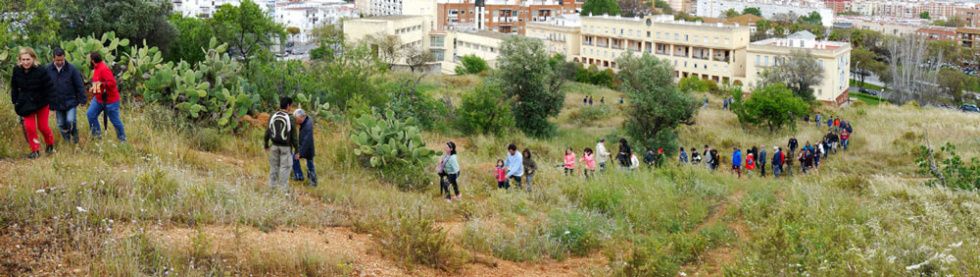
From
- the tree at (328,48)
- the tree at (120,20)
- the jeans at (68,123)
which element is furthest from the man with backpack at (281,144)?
the tree at (120,20)

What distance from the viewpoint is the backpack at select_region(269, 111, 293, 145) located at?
9.32 m

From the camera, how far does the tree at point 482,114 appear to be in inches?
842

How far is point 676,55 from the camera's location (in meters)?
64.8

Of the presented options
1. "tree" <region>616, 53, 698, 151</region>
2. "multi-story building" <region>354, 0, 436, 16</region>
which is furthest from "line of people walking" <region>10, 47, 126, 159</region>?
"multi-story building" <region>354, 0, 436, 16</region>

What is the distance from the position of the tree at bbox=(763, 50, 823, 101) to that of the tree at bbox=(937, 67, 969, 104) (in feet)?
74.3

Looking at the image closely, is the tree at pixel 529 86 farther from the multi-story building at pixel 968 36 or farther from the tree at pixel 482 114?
the multi-story building at pixel 968 36

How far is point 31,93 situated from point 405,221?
4.48 metres

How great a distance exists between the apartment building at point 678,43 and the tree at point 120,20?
38.6m

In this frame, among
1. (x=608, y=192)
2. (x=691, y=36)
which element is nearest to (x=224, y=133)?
(x=608, y=192)

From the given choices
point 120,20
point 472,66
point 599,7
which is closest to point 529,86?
point 120,20

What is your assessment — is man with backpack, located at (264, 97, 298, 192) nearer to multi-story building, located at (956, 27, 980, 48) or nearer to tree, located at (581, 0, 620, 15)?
tree, located at (581, 0, 620, 15)

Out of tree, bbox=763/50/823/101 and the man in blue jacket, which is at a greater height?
the man in blue jacket

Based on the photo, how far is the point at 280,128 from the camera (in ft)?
30.6

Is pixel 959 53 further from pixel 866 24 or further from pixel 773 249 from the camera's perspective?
pixel 773 249
